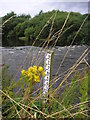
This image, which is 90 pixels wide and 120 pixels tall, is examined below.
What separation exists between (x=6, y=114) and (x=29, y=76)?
29 centimetres

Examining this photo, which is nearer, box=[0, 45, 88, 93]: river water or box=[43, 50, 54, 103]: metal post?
box=[43, 50, 54, 103]: metal post

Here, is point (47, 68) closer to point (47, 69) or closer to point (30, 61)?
point (47, 69)

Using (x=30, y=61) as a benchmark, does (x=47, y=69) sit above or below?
above

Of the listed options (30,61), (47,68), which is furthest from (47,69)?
(30,61)

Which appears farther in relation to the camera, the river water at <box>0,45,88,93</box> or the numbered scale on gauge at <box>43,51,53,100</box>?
the river water at <box>0,45,88,93</box>

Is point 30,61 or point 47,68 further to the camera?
A: point 30,61

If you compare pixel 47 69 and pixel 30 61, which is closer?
pixel 47 69

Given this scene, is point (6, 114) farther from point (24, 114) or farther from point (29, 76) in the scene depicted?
point (29, 76)

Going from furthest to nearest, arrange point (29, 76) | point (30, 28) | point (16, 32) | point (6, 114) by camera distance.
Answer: point (16, 32) → point (30, 28) → point (6, 114) → point (29, 76)

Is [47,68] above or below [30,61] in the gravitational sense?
above

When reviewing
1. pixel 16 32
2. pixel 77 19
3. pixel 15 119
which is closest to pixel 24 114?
pixel 15 119

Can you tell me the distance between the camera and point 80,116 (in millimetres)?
1158

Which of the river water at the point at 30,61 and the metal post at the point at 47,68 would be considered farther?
the river water at the point at 30,61

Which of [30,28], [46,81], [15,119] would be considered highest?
[30,28]
